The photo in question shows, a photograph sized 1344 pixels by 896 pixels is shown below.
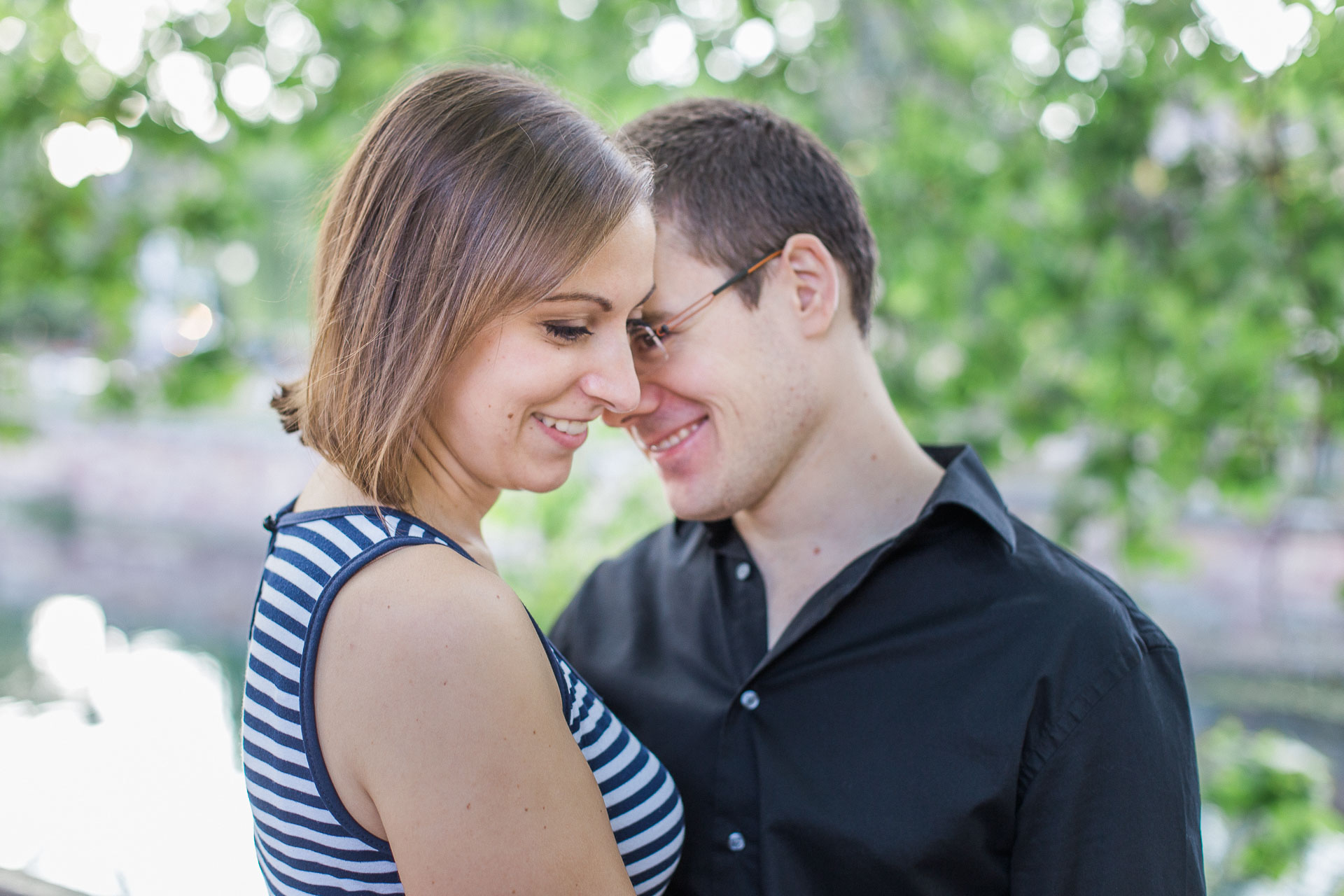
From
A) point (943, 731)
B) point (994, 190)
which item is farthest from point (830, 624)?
point (994, 190)

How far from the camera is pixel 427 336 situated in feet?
3.39

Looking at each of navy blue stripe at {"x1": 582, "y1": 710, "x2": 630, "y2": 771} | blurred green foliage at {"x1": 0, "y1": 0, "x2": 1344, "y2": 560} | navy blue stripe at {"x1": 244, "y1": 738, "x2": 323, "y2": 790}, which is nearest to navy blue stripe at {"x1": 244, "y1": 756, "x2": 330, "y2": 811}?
navy blue stripe at {"x1": 244, "y1": 738, "x2": 323, "y2": 790}

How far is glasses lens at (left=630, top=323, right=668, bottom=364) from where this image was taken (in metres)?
1.53

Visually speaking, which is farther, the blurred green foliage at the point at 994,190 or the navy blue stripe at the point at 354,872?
the blurred green foliage at the point at 994,190

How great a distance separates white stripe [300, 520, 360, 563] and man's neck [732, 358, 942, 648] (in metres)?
0.75

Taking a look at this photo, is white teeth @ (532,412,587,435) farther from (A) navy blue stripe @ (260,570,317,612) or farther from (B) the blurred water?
(B) the blurred water

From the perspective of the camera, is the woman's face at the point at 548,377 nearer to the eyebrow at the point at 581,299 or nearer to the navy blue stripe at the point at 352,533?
the eyebrow at the point at 581,299

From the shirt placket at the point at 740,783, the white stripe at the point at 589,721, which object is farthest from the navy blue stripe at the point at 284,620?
the shirt placket at the point at 740,783

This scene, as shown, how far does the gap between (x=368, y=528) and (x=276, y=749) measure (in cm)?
24

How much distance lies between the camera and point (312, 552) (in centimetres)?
97

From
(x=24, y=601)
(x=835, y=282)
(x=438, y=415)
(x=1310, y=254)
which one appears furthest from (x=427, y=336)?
(x=24, y=601)

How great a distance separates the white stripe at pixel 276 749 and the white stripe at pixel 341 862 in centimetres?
11

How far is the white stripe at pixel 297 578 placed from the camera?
941 mm

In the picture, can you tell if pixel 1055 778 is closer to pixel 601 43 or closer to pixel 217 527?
pixel 601 43
